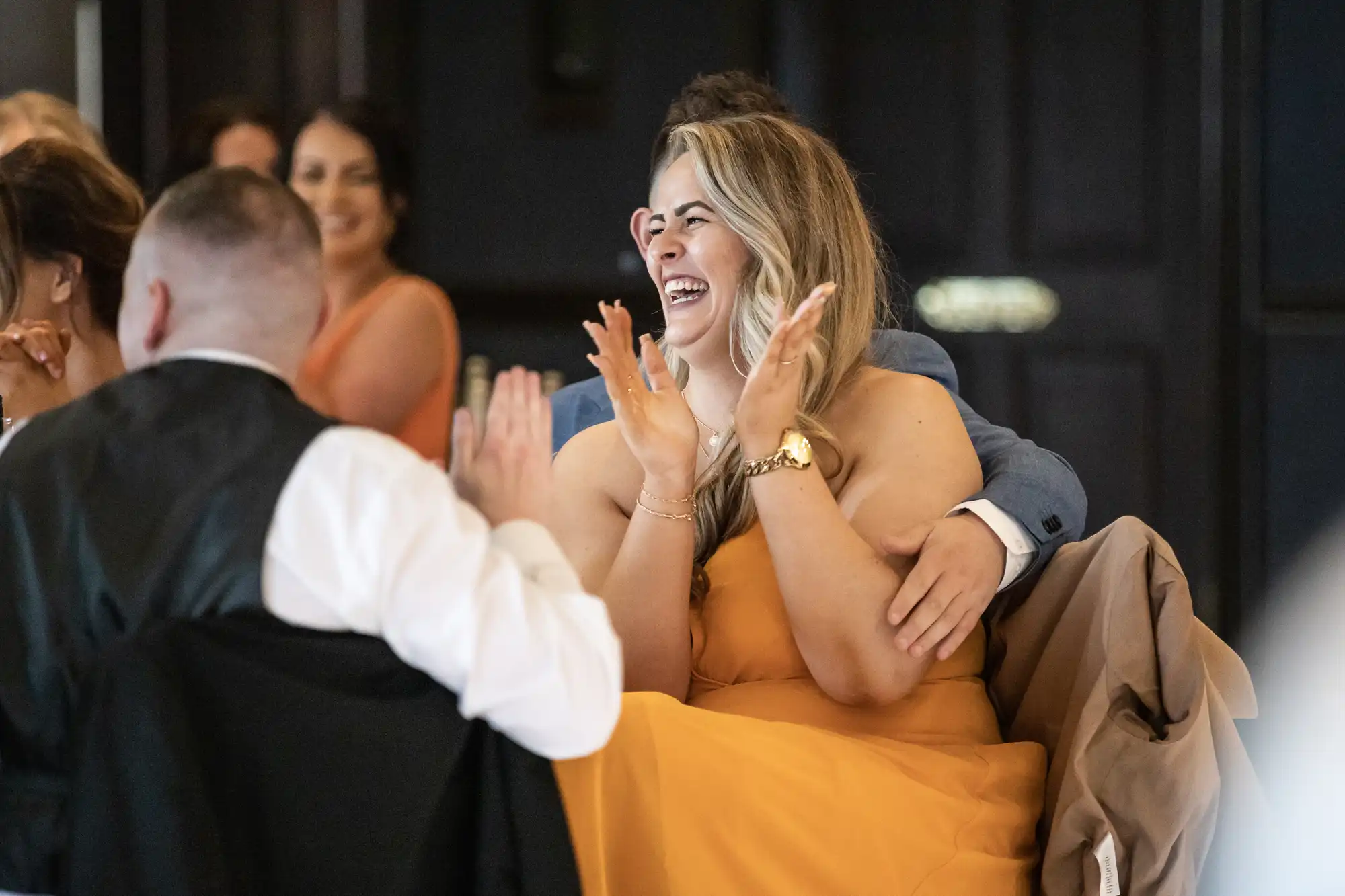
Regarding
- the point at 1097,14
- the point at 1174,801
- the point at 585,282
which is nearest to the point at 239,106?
the point at 1174,801

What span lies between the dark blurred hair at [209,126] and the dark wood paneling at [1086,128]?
7.14ft

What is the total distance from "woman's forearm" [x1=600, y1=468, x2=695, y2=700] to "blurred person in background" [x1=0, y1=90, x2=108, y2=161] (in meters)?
0.81

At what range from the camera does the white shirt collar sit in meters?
0.95

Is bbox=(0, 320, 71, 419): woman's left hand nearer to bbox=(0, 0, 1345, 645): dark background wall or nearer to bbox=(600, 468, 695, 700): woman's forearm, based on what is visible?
bbox=(600, 468, 695, 700): woman's forearm

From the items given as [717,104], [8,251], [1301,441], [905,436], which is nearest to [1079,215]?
[1301,441]

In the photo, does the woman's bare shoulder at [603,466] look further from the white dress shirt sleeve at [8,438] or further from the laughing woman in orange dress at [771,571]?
the white dress shirt sleeve at [8,438]

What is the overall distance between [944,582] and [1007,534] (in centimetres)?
10

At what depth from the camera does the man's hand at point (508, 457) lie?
3.39 ft

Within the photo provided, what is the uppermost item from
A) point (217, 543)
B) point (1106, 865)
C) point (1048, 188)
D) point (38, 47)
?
point (38, 47)

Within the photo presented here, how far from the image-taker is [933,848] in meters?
1.29

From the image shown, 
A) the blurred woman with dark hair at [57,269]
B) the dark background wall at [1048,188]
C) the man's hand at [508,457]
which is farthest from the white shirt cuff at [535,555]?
the dark background wall at [1048,188]

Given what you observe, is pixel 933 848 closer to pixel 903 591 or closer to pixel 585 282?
pixel 903 591

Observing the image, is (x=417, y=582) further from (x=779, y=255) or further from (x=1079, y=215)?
(x=1079, y=215)

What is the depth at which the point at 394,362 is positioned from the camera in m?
1.23
